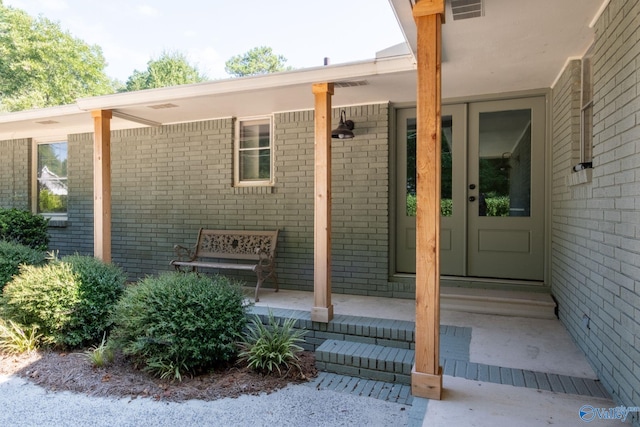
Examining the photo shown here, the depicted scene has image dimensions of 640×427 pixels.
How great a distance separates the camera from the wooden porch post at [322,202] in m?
3.77

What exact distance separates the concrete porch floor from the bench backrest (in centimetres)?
79

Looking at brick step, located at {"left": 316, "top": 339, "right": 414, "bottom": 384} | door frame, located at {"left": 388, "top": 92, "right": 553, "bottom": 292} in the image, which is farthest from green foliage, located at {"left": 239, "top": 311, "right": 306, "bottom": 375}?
door frame, located at {"left": 388, "top": 92, "right": 553, "bottom": 292}

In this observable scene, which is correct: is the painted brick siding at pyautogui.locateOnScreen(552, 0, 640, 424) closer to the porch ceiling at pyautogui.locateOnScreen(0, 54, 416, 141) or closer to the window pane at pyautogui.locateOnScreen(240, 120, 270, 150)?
the porch ceiling at pyautogui.locateOnScreen(0, 54, 416, 141)

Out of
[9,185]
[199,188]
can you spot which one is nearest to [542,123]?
[199,188]

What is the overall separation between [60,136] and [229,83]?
4.59 meters

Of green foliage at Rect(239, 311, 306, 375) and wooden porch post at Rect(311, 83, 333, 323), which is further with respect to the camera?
wooden porch post at Rect(311, 83, 333, 323)

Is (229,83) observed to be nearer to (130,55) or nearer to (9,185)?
(9,185)

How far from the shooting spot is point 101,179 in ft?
16.7

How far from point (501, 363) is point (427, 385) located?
0.78 metres

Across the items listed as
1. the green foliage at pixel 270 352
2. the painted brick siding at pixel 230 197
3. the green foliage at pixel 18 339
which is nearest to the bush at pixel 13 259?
the green foliage at pixel 18 339

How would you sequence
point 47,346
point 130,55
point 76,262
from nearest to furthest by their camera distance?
point 47,346 → point 76,262 → point 130,55

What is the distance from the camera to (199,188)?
6000 mm

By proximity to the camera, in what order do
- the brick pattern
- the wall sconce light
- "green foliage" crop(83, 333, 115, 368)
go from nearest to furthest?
the brick pattern < "green foliage" crop(83, 333, 115, 368) < the wall sconce light

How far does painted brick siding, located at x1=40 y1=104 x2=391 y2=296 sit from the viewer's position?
502 centimetres
